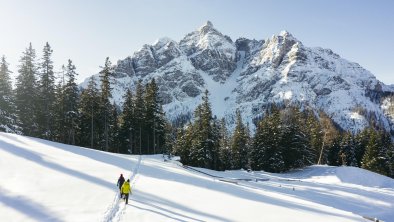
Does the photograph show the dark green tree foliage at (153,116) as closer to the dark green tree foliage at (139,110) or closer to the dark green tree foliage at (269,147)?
the dark green tree foliage at (139,110)

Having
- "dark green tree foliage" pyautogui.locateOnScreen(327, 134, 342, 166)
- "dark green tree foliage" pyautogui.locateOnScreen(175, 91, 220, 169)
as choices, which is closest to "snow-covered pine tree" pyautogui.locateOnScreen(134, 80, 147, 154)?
"dark green tree foliage" pyautogui.locateOnScreen(175, 91, 220, 169)

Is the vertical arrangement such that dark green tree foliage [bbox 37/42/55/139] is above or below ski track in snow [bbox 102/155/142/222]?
above

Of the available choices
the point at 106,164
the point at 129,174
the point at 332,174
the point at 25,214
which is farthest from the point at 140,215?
the point at 332,174

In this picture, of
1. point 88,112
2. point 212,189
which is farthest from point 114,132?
point 212,189

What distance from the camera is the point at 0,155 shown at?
30516mm

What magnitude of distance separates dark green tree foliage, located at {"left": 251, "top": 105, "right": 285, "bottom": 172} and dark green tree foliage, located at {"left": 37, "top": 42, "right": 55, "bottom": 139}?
35772 mm

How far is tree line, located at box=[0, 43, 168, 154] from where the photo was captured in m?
55.8

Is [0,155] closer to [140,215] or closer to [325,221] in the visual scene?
[140,215]

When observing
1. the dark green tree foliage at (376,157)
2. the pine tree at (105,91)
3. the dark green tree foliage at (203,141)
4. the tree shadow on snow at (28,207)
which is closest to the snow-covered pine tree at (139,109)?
the pine tree at (105,91)

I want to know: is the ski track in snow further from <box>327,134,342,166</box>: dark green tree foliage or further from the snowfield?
<box>327,134,342,166</box>: dark green tree foliage

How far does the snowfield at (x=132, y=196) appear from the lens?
62.2 ft

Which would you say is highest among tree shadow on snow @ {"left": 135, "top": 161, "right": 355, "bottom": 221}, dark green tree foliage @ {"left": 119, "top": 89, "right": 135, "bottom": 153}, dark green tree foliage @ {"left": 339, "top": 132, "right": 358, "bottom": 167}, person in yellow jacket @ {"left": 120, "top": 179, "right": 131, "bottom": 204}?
dark green tree foliage @ {"left": 119, "top": 89, "right": 135, "bottom": 153}

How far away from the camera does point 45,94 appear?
56.5 metres

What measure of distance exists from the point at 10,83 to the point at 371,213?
52730mm
